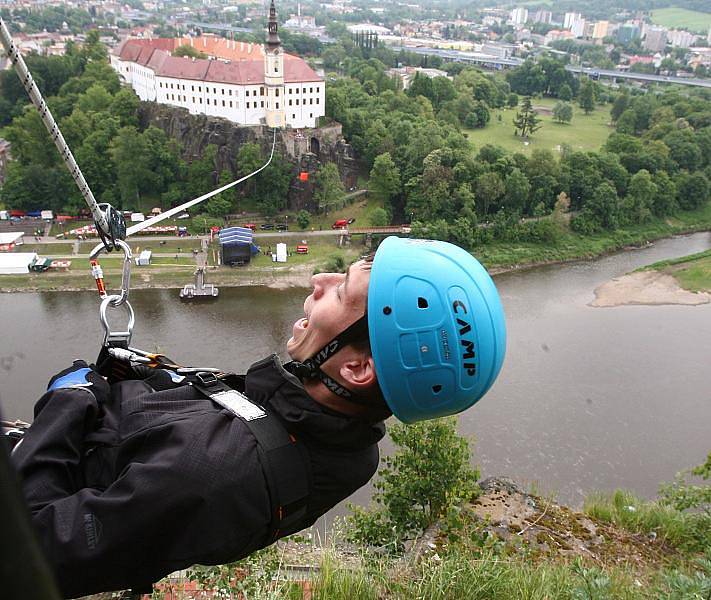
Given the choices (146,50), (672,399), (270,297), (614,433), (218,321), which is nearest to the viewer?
(614,433)

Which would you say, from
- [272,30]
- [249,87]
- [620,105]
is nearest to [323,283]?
[272,30]

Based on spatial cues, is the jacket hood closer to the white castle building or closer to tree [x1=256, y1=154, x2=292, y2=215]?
tree [x1=256, y1=154, x2=292, y2=215]

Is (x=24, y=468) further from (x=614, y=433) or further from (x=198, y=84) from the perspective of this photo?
(x=198, y=84)

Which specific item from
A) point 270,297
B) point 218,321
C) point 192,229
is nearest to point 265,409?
point 218,321

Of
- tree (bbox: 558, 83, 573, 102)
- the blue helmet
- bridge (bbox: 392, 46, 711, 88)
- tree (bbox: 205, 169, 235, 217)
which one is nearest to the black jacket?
the blue helmet

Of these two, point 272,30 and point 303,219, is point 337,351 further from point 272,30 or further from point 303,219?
point 272,30

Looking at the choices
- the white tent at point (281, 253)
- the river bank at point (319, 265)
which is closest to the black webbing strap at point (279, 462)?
the river bank at point (319, 265)
